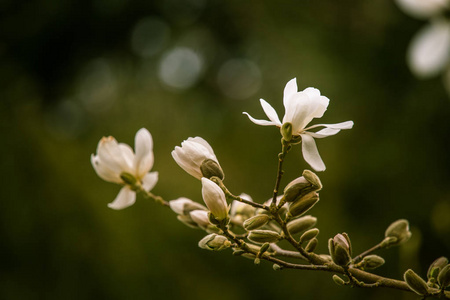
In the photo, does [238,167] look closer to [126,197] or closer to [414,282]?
[126,197]

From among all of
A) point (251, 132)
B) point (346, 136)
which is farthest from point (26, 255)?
point (346, 136)

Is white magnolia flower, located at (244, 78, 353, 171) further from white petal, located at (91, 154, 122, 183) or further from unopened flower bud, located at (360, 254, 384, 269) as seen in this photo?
white petal, located at (91, 154, 122, 183)

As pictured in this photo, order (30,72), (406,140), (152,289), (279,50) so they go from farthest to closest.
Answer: (30,72) → (279,50) → (406,140) → (152,289)

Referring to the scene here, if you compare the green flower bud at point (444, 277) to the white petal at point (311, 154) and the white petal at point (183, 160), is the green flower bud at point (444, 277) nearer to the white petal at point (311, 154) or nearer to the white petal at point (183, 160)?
the white petal at point (311, 154)

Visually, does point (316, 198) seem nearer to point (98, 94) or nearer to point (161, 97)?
point (161, 97)

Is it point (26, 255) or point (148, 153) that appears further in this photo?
point (26, 255)

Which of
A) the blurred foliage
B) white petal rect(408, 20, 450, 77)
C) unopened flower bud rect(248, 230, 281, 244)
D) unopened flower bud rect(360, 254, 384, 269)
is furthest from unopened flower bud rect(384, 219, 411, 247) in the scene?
the blurred foliage

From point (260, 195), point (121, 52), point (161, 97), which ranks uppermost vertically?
point (121, 52)

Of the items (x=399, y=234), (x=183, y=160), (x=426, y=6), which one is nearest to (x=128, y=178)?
(x=183, y=160)
